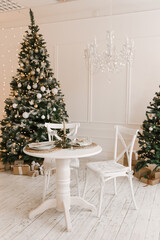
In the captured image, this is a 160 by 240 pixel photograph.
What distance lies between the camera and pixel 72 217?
2.82 metres

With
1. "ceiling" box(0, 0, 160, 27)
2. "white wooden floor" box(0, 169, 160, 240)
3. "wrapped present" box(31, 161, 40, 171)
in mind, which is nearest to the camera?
"white wooden floor" box(0, 169, 160, 240)

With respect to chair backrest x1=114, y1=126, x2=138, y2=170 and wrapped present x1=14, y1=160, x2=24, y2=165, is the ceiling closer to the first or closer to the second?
chair backrest x1=114, y1=126, x2=138, y2=170

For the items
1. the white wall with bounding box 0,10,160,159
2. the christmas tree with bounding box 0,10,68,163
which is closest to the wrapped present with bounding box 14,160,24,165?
the christmas tree with bounding box 0,10,68,163

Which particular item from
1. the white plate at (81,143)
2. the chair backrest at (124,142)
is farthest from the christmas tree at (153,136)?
the white plate at (81,143)

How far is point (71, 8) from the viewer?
17.0ft

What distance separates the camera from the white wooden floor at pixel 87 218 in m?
2.47

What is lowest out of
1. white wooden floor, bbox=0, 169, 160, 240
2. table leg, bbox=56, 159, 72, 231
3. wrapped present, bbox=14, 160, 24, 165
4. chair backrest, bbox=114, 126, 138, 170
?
white wooden floor, bbox=0, 169, 160, 240

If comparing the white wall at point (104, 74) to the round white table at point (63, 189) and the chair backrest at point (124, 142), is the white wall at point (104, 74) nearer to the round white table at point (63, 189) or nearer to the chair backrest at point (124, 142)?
the chair backrest at point (124, 142)

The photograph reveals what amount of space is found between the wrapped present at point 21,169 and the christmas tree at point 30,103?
0.49 ft

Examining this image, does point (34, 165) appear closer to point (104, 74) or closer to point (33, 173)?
point (33, 173)

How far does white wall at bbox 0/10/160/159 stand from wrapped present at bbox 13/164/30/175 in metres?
1.69

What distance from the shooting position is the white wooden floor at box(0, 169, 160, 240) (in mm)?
2473

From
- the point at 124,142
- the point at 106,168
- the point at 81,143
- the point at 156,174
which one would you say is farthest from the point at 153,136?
the point at 81,143

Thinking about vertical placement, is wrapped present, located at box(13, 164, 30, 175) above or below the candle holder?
below
